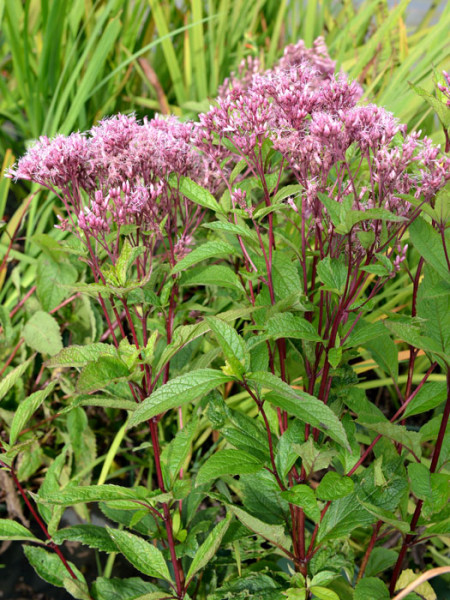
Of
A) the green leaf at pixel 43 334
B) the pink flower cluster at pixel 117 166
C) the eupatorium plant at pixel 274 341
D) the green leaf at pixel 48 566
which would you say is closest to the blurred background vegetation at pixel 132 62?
the green leaf at pixel 43 334

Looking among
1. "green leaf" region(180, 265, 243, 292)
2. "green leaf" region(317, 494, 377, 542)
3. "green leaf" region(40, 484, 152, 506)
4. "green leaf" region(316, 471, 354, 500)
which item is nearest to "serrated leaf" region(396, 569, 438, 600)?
"green leaf" region(317, 494, 377, 542)

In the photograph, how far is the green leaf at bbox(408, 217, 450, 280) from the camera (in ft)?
3.12

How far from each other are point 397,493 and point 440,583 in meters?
0.44

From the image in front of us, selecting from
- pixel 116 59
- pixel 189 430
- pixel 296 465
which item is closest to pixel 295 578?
pixel 296 465

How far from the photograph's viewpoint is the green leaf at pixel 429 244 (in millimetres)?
950

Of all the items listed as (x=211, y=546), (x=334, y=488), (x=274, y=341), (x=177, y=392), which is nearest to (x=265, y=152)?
(x=274, y=341)

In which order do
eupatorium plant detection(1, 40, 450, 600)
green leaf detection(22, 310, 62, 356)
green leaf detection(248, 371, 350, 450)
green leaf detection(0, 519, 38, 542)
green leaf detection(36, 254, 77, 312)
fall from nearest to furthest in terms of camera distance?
green leaf detection(248, 371, 350, 450), eupatorium plant detection(1, 40, 450, 600), green leaf detection(0, 519, 38, 542), green leaf detection(22, 310, 62, 356), green leaf detection(36, 254, 77, 312)

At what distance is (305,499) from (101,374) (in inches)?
15.0

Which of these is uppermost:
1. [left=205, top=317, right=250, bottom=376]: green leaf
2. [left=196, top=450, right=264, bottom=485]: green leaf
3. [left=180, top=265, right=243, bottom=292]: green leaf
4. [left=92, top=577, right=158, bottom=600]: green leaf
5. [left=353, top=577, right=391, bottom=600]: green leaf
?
Answer: [left=180, top=265, right=243, bottom=292]: green leaf

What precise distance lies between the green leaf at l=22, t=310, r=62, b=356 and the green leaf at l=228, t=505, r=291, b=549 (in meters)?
0.68

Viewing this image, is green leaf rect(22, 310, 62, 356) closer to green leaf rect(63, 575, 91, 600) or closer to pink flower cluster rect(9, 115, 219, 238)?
pink flower cluster rect(9, 115, 219, 238)

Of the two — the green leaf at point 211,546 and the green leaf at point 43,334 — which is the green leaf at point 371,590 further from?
the green leaf at point 43,334

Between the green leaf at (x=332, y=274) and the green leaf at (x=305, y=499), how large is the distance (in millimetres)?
322

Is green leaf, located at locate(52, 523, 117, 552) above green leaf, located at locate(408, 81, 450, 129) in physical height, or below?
below
